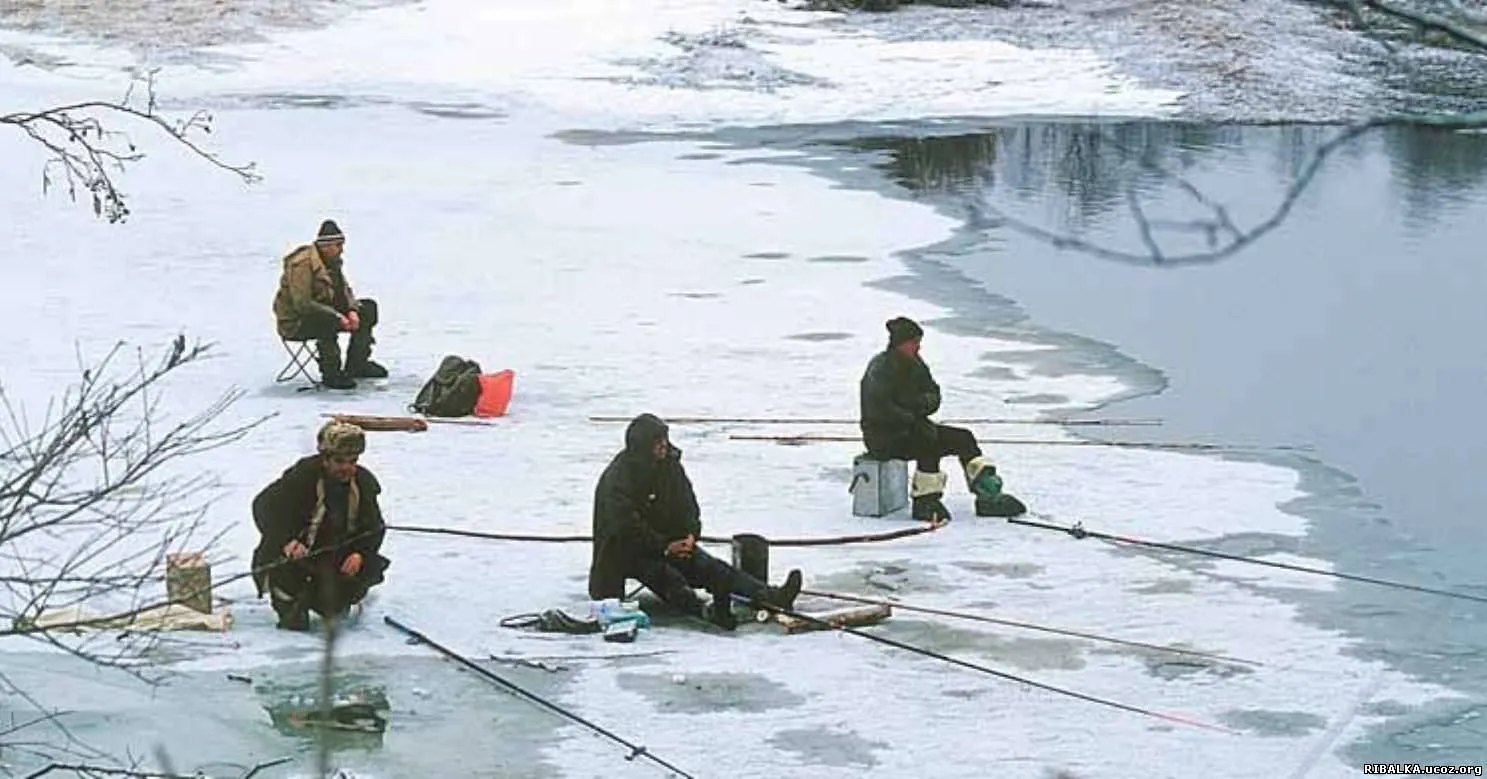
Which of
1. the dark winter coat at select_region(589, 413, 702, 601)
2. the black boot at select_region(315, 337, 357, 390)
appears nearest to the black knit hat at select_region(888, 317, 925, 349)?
the dark winter coat at select_region(589, 413, 702, 601)

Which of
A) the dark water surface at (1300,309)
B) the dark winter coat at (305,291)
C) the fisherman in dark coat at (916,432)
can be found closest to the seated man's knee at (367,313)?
the dark winter coat at (305,291)

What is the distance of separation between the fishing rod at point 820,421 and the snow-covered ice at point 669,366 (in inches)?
7.6

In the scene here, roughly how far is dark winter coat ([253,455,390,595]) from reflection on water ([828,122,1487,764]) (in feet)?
11.0

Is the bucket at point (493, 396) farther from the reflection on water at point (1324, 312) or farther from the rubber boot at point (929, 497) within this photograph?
the rubber boot at point (929, 497)

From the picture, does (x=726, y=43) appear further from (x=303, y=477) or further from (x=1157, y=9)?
(x=303, y=477)

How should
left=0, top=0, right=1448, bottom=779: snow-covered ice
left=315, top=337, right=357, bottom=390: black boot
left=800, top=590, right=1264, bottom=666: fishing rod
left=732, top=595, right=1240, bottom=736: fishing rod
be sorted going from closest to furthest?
left=732, top=595, right=1240, bottom=736: fishing rod
left=0, top=0, right=1448, bottom=779: snow-covered ice
left=800, top=590, right=1264, bottom=666: fishing rod
left=315, top=337, right=357, bottom=390: black boot

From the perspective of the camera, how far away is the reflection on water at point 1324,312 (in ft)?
39.4

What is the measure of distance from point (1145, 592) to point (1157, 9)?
31.7 metres

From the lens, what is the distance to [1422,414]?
1689cm

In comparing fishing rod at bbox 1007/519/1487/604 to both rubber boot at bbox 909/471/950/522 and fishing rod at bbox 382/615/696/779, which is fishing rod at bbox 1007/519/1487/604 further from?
fishing rod at bbox 382/615/696/779

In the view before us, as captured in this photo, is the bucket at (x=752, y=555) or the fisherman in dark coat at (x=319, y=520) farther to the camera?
the bucket at (x=752, y=555)

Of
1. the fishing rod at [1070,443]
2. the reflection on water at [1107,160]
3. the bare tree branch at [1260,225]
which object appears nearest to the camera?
the bare tree branch at [1260,225]

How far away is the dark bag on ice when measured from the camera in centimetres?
1648

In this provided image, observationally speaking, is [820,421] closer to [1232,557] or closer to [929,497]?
[929,497]
